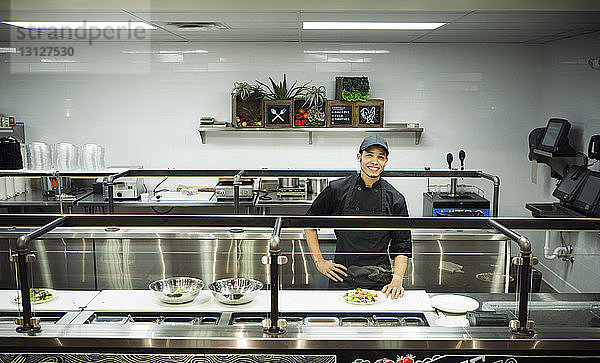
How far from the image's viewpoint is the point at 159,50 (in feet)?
21.2

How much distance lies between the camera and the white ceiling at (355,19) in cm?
446

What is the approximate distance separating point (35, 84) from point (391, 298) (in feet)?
17.7

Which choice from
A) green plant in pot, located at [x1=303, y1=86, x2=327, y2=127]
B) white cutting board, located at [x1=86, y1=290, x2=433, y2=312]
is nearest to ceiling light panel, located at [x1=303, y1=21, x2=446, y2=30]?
green plant in pot, located at [x1=303, y1=86, x2=327, y2=127]

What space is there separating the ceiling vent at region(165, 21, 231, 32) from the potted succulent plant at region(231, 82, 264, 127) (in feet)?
3.26

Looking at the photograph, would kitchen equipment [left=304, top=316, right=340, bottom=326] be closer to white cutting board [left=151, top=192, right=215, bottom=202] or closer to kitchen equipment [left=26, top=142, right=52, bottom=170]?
white cutting board [left=151, top=192, right=215, bottom=202]

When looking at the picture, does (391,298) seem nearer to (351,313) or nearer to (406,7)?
(351,313)

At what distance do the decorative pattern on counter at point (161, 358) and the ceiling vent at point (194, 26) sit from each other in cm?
336

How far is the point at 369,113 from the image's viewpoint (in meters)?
6.28

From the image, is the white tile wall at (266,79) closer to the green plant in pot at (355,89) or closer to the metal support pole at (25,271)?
the green plant in pot at (355,89)

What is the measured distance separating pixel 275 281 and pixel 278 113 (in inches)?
166

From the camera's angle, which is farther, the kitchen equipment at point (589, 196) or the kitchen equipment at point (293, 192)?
the kitchen equipment at point (293, 192)

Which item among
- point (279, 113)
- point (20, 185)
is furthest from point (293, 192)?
point (20, 185)

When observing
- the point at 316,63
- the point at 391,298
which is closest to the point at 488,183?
the point at 316,63

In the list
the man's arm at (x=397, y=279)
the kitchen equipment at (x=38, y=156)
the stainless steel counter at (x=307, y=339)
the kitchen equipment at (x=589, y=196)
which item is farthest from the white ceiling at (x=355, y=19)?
the stainless steel counter at (x=307, y=339)
